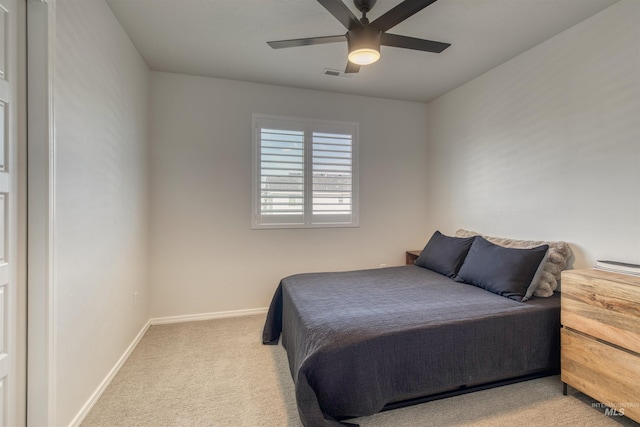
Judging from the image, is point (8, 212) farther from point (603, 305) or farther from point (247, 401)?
point (603, 305)

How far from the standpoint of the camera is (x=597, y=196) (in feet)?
7.00

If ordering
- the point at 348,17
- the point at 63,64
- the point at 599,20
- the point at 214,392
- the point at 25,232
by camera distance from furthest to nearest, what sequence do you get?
the point at 599,20 → the point at 214,392 → the point at 348,17 → the point at 63,64 → the point at 25,232

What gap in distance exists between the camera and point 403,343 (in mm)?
1651

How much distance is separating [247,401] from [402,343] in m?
1.07

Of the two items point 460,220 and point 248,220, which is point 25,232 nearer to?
point 248,220

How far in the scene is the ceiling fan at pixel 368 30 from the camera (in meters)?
1.60

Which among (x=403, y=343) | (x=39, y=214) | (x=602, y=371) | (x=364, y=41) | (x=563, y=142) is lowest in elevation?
(x=602, y=371)

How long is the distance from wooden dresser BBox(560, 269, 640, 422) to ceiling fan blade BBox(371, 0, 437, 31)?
1.89m

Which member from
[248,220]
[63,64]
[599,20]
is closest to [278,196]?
[248,220]

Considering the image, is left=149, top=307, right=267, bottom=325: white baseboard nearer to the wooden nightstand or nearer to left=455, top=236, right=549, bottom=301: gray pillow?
the wooden nightstand

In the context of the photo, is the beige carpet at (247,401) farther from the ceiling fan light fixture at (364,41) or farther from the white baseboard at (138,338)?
the ceiling fan light fixture at (364,41)

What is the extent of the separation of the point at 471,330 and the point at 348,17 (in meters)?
2.03

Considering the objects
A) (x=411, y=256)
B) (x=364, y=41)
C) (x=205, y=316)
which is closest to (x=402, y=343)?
(x=364, y=41)

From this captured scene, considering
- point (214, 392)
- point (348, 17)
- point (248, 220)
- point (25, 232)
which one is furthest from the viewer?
point (248, 220)
